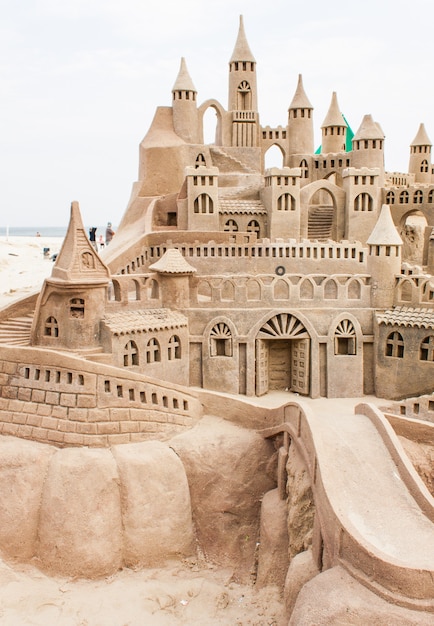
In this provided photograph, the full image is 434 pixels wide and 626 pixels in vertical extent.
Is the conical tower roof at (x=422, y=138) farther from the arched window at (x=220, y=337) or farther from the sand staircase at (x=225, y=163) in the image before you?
the arched window at (x=220, y=337)

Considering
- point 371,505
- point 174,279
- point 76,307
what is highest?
point 174,279

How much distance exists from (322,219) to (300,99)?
697cm

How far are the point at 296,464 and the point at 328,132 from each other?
2449 cm

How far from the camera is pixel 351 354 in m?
23.9

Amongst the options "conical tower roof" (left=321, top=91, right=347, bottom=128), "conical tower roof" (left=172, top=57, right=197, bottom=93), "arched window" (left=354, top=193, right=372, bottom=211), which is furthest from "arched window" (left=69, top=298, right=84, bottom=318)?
"conical tower roof" (left=321, top=91, right=347, bottom=128)

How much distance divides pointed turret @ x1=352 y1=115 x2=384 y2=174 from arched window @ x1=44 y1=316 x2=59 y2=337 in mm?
18485

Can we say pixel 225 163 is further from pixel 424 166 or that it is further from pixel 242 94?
pixel 424 166

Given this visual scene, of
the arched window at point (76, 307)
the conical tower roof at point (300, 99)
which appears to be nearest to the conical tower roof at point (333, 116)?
the conical tower roof at point (300, 99)

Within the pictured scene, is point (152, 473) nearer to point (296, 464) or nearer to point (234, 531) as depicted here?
point (234, 531)

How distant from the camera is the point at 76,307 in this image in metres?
19.9

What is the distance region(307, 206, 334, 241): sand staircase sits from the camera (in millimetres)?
31237

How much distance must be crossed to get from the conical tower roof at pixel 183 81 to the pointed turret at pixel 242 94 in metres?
2.38

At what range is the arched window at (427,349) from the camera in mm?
22234

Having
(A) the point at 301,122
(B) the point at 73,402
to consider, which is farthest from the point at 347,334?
(A) the point at 301,122
